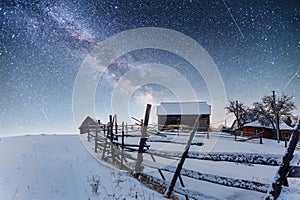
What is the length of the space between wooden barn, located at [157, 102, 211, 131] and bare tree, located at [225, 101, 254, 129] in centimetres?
1515

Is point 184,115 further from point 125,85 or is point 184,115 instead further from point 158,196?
point 158,196

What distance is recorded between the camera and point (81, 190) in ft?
17.9

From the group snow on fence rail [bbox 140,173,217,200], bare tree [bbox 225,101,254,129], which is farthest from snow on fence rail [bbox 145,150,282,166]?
bare tree [bbox 225,101,254,129]

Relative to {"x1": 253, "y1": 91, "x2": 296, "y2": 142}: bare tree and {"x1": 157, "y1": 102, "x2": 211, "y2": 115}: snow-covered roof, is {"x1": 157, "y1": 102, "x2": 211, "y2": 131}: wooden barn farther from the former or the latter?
{"x1": 253, "y1": 91, "x2": 296, "y2": 142}: bare tree

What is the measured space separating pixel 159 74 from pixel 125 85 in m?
5.86

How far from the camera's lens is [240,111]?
51.3m

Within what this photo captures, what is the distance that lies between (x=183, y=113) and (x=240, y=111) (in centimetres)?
2057

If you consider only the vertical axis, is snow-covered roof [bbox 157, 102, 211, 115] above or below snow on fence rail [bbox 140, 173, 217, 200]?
above

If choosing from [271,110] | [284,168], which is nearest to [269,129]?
[271,110]

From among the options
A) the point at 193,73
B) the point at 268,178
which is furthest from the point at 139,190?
the point at 193,73

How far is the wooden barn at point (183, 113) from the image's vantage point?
37781 millimetres

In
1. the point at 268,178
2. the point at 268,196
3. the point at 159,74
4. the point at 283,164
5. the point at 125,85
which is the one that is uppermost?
the point at 159,74

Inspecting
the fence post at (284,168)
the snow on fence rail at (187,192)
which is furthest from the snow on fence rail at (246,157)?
the snow on fence rail at (187,192)

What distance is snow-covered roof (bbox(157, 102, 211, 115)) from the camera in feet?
126
